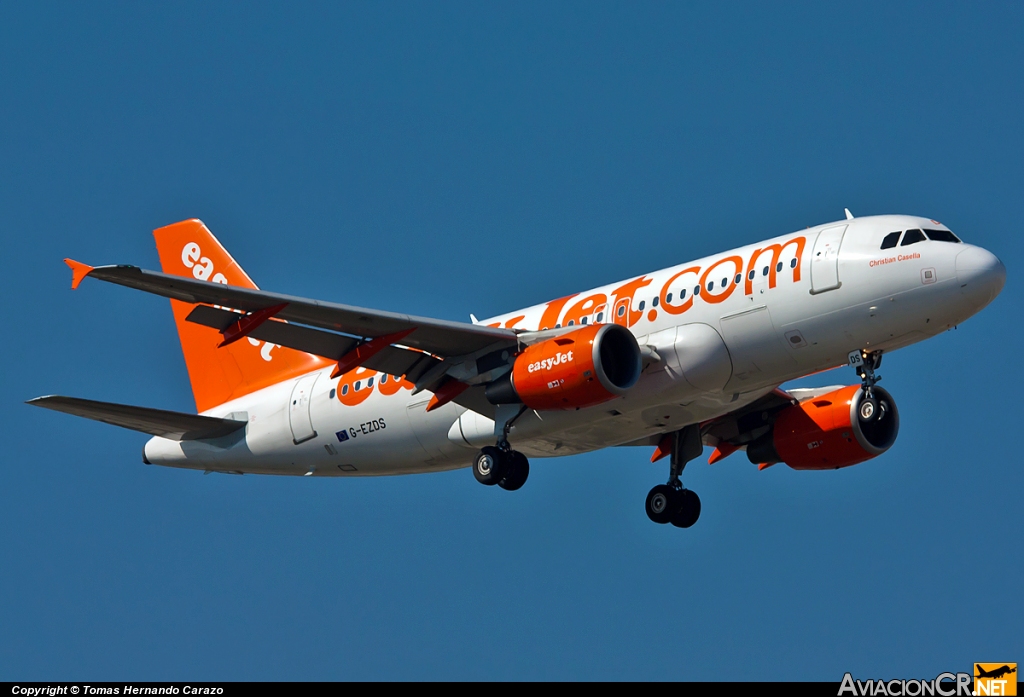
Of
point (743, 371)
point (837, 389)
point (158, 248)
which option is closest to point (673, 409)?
point (743, 371)

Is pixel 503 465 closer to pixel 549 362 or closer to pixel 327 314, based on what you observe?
pixel 549 362

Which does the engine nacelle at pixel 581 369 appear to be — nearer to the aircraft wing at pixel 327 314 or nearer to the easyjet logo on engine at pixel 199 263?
the aircraft wing at pixel 327 314

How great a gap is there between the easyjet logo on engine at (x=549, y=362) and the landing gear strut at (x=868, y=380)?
6.52m

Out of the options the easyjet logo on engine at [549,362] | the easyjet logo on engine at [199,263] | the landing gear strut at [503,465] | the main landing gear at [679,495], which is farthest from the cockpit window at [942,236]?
the easyjet logo on engine at [199,263]

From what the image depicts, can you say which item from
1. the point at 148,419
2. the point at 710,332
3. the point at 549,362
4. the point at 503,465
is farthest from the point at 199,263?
the point at 710,332

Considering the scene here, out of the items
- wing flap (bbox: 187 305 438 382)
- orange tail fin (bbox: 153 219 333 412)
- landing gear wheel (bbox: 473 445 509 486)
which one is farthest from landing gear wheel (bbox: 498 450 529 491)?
orange tail fin (bbox: 153 219 333 412)

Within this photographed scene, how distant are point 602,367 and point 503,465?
13.7ft

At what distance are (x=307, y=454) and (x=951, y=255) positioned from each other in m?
18.0

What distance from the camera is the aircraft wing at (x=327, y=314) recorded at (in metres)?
32.2

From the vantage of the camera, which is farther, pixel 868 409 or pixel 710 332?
pixel 868 409

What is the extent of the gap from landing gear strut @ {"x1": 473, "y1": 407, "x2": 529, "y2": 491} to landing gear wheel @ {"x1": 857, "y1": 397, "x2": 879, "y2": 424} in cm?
817

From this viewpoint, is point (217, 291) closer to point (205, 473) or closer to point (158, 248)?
point (205, 473)

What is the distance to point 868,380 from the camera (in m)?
34.8

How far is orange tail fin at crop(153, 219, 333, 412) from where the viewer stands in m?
43.8
